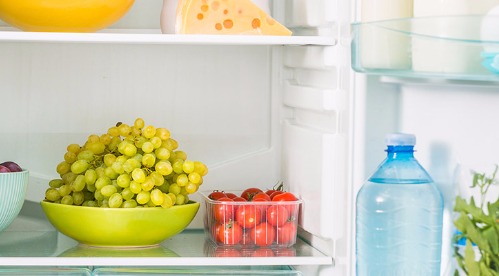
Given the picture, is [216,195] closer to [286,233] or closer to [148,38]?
[286,233]

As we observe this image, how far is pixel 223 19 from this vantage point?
6.31ft

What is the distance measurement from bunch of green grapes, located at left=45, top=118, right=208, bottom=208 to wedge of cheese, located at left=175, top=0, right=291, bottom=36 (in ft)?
0.76

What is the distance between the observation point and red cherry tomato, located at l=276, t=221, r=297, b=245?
1959 millimetres

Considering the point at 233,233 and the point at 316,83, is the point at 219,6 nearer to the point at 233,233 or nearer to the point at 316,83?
the point at 316,83

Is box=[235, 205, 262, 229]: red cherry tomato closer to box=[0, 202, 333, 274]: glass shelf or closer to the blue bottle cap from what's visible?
box=[0, 202, 333, 274]: glass shelf

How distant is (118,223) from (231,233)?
0.23 m

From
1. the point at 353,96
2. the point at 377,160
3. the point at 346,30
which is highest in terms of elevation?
the point at 346,30

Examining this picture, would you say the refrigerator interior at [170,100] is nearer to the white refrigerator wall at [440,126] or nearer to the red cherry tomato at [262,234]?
the red cherry tomato at [262,234]

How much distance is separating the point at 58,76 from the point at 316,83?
0.64m

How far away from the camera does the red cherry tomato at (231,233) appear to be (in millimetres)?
1949

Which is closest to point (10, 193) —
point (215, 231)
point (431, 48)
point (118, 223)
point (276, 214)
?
point (118, 223)

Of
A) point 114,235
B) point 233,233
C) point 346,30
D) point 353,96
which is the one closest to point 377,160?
point 353,96

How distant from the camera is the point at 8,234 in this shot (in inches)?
83.9

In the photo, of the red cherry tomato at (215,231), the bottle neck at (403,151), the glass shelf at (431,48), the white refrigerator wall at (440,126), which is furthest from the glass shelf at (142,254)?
the glass shelf at (431,48)
